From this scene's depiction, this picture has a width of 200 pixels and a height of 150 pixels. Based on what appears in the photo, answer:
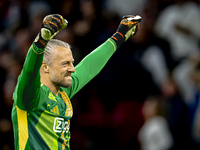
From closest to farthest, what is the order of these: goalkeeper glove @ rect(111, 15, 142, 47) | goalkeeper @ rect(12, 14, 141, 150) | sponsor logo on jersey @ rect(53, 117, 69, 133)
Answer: goalkeeper @ rect(12, 14, 141, 150)
sponsor logo on jersey @ rect(53, 117, 69, 133)
goalkeeper glove @ rect(111, 15, 142, 47)

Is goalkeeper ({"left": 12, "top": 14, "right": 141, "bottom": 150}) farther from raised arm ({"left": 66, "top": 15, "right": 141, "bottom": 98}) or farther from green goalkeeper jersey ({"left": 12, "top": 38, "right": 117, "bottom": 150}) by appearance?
raised arm ({"left": 66, "top": 15, "right": 141, "bottom": 98})

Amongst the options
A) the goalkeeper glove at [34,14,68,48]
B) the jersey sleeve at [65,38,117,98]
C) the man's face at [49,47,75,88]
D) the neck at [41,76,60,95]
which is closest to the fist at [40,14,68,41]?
the goalkeeper glove at [34,14,68,48]

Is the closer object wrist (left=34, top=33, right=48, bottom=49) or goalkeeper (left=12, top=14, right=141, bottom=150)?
wrist (left=34, top=33, right=48, bottom=49)

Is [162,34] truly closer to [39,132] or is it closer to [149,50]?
[149,50]

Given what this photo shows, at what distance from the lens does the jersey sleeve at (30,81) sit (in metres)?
2.55

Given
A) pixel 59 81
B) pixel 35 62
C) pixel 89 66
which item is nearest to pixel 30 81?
pixel 35 62

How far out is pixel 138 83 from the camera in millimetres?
5930

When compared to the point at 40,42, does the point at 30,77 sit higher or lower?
lower

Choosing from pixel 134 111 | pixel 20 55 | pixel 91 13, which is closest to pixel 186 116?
pixel 134 111

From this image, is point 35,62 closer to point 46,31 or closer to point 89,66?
point 46,31

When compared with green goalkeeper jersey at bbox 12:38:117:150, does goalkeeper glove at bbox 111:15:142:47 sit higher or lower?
higher

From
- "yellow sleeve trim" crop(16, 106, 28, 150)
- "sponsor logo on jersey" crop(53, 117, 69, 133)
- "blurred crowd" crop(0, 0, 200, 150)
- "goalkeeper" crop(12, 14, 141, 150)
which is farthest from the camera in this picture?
"blurred crowd" crop(0, 0, 200, 150)

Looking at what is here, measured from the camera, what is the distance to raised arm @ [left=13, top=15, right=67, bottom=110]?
253 centimetres

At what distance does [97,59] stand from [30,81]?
1.13 meters
